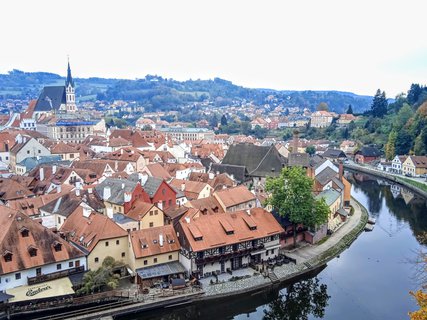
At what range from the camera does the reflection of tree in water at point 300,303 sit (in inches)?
1192

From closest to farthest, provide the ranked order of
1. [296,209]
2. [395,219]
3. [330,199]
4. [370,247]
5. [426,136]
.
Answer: [296,209], [370,247], [330,199], [395,219], [426,136]

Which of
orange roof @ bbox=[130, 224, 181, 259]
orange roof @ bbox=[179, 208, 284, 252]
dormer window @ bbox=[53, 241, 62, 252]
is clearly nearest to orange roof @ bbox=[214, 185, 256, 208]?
orange roof @ bbox=[179, 208, 284, 252]

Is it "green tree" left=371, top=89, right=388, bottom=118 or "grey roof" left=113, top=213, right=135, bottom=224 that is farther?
"green tree" left=371, top=89, right=388, bottom=118

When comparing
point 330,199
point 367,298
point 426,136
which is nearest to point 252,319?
point 367,298

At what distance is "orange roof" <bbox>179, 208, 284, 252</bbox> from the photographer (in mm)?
32656

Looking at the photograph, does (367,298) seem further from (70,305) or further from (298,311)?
(70,305)

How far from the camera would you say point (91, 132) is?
94.9 meters

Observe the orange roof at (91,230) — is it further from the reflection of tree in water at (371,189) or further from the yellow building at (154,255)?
the reflection of tree in water at (371,189)

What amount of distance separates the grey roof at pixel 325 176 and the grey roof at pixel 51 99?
80.6m

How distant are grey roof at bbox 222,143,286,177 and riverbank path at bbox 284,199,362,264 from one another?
1514cm

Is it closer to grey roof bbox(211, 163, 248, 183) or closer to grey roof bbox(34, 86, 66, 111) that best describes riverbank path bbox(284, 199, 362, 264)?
grey roof bbox(211, 163, 248, 183)

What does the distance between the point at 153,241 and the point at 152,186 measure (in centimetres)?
1076

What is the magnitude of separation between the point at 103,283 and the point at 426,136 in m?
80.3

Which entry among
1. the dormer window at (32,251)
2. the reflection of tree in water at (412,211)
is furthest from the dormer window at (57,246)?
the reflection of tree in water at (412,211)
